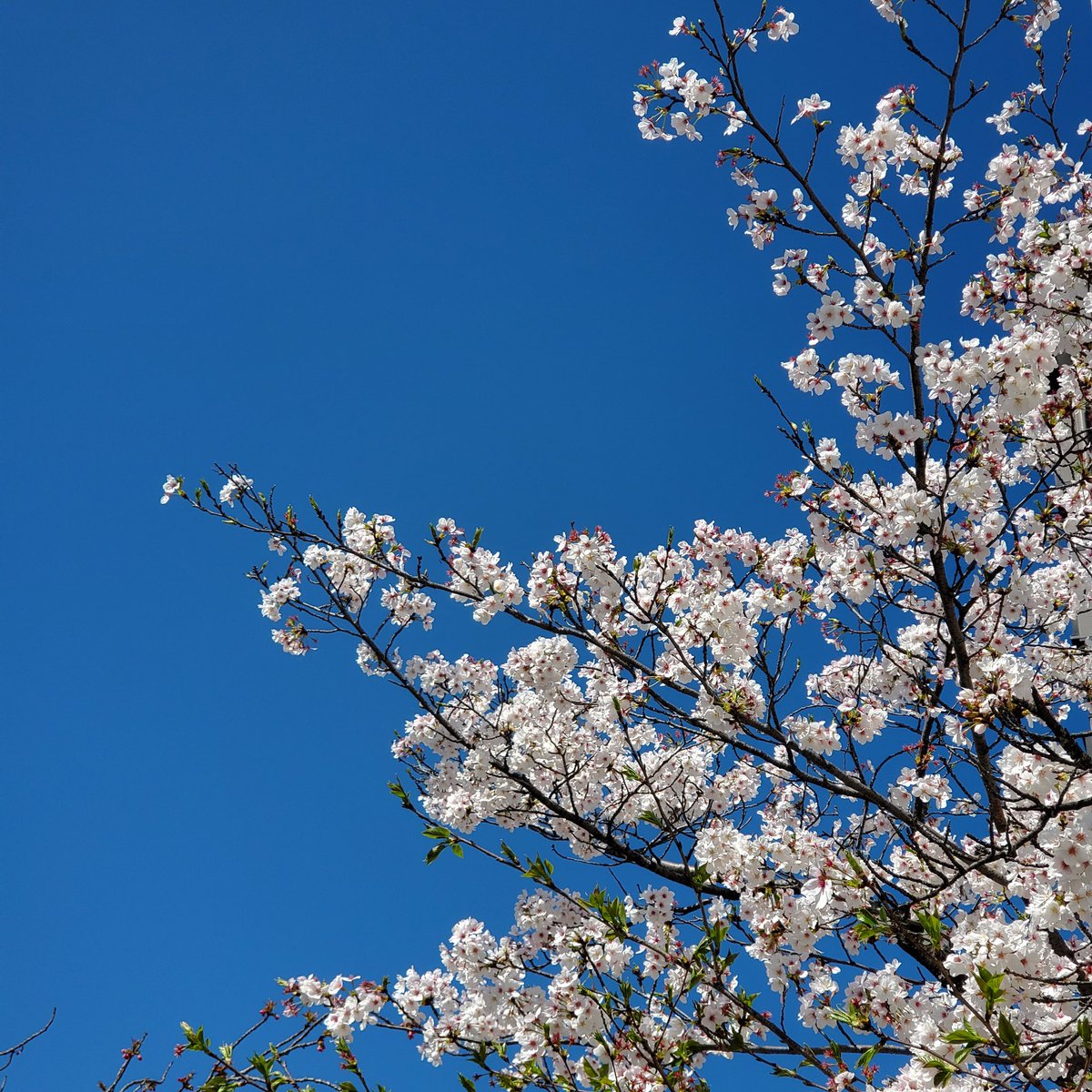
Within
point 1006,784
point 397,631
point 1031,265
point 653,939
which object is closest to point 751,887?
point 653,939

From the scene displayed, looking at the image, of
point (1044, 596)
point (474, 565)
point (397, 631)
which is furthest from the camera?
point (1044, 596)

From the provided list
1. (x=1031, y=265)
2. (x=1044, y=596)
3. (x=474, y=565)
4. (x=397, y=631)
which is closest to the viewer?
(x=1031, y=265)

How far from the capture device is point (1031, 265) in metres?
5.67

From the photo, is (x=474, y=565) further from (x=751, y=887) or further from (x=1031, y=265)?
(x=1031, y=265)

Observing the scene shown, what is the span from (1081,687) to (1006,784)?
224 cm

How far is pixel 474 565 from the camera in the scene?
20.0ft

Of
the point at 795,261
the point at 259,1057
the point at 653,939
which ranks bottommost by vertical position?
the point at 259,1057

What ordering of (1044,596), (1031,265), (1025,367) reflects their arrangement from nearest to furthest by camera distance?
(1025,367), (1031,265), (1044,596)

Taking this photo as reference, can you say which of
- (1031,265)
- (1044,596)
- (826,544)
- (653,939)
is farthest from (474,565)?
(1044,596)

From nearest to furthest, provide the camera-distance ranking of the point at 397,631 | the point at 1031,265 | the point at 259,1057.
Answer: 1. the point at 259,1057
2. the point at 1031,265
3. the point at 397,631

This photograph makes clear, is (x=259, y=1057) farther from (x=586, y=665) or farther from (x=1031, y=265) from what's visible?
(x=1031, y=265)

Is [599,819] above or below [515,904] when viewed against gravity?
above

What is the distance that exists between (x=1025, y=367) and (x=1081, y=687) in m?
2.38

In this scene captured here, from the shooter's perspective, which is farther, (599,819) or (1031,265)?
(599,819)
